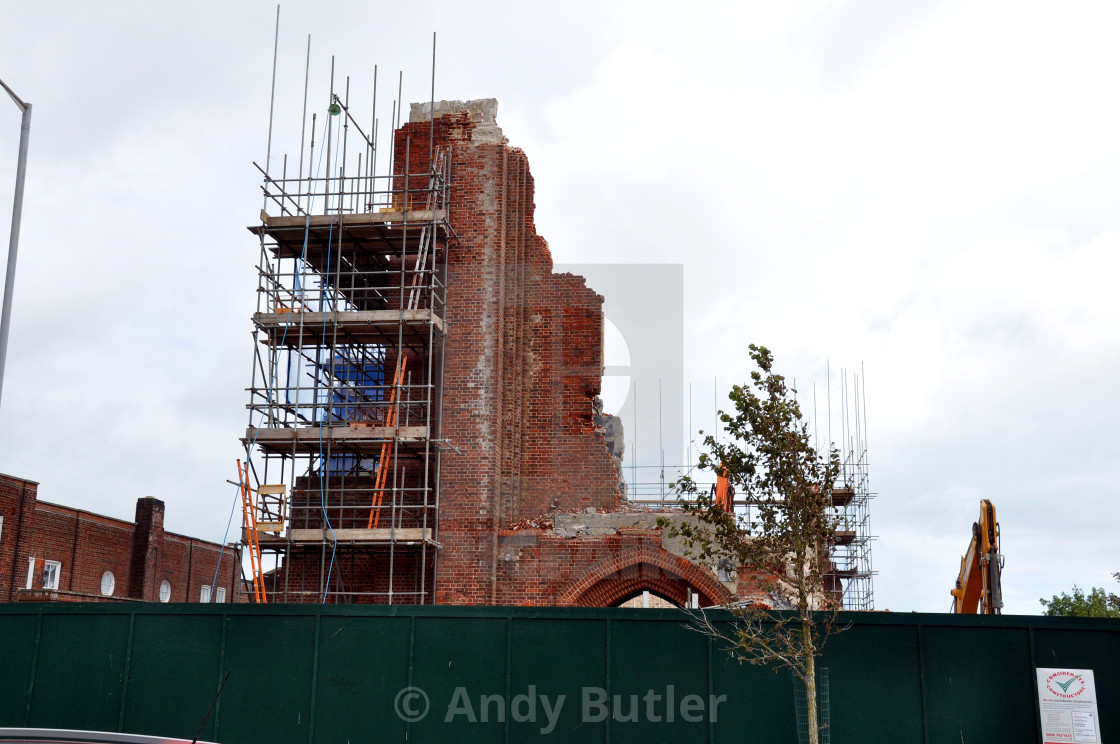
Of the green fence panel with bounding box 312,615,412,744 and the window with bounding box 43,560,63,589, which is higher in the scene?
the window with bounding box 43,560,63,589

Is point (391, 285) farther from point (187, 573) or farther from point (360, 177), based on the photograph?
point (187, 573)

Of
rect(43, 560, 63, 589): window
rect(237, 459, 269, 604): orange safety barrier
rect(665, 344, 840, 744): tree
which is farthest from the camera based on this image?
rect(43, 560, 63, 589): window

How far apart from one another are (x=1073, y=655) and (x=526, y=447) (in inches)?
386

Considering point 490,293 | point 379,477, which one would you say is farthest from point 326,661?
point 490,293

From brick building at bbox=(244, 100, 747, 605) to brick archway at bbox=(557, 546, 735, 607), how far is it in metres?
0.04

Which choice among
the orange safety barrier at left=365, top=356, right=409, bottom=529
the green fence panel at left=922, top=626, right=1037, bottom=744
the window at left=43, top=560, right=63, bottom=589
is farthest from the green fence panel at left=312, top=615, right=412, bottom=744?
the window at left=43, top=560, right=63, bottom=589

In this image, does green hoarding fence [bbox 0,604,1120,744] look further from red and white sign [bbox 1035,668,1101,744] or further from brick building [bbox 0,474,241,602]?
brick building [bbox 0,474,241,602]

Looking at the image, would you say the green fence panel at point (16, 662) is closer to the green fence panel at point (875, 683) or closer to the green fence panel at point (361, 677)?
the green fence panel at point (361, 677)

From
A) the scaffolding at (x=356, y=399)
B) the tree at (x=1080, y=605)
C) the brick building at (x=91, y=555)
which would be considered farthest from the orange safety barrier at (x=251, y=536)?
the tree at (x=1080, y=605)

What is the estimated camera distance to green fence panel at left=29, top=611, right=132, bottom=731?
14.8 m

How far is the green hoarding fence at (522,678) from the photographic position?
46.9 feet

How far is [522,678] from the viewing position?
14.6 meters

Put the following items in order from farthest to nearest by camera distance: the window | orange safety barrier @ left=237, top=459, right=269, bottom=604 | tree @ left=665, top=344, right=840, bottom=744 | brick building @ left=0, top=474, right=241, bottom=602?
the window
brick building @ left=0, top=474, right=241, bottom=602
orange safety barrier @ left=237, top=459, right=269, bottom=604
tree @ left=665, top=344, right=840, bottom=744

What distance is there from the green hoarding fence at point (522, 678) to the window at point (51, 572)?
1896 cm
